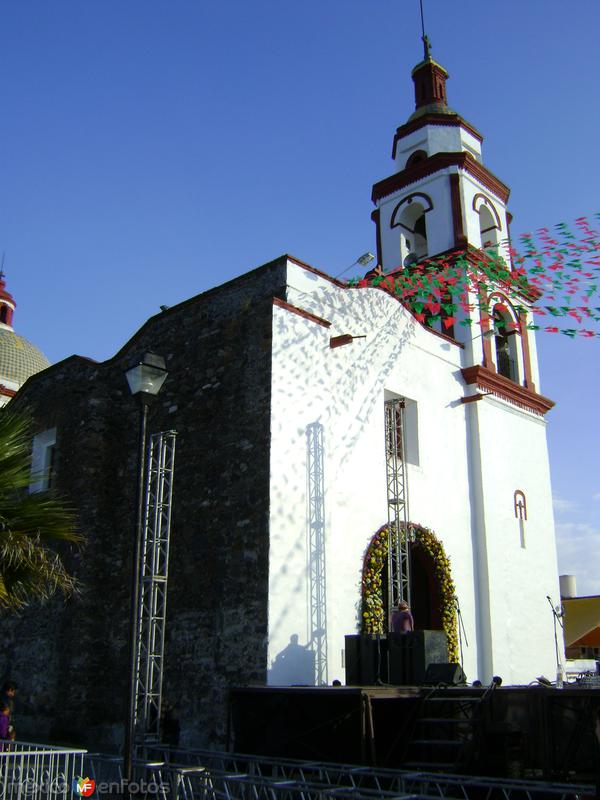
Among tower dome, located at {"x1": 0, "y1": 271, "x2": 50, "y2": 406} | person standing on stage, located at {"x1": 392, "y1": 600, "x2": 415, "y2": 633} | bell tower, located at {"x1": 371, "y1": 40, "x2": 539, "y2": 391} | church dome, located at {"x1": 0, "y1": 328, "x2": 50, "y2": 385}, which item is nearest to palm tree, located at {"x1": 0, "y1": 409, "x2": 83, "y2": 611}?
person standing on stage, located at {"x1": 392, "y1": 600, "x2": 415, "y2": 633}

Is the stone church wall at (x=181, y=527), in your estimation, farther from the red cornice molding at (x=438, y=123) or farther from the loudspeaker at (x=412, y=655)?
the red cornice molding at (x=438, y=123)

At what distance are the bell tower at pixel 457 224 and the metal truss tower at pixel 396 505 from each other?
11.2 feet

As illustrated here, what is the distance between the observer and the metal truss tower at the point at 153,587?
500 inches

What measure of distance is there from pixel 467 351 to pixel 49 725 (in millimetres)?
11834

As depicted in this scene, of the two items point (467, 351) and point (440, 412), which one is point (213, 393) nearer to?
point (440, 412)

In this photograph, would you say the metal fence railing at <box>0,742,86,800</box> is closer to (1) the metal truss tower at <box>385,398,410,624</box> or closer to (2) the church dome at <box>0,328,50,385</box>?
(1) the metal truss tower at <box>385,398,410,624</box>

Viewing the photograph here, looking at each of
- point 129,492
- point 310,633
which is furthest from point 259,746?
point 129,492

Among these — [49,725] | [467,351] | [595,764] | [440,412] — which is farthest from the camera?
[467,351]

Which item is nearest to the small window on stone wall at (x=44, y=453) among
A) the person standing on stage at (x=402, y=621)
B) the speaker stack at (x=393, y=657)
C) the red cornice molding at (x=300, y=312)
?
the red cornice molding at (x=300, y=312)

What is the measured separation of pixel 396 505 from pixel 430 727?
4851 mm

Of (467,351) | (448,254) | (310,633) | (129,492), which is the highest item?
(448,254)

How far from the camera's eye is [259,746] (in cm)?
1192

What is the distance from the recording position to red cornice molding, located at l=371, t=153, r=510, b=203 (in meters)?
21.1

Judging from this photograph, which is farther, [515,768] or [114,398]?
[114,398]
